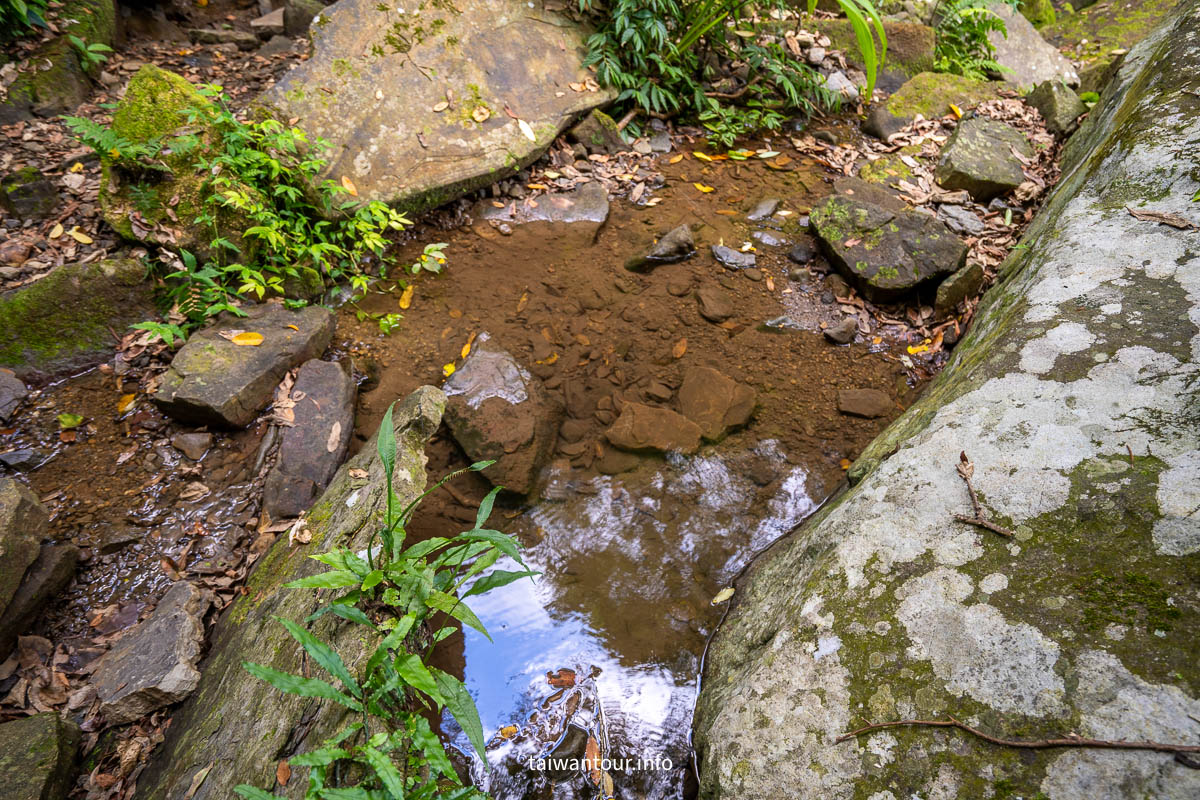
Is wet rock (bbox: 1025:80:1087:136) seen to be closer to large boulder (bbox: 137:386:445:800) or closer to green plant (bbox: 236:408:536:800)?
large boulder (bbox: 137:386:445:800)

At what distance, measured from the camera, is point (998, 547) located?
1.74 m

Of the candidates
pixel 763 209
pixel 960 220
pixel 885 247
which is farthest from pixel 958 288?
pixel 763 209

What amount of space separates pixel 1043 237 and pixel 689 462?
6.95 feet

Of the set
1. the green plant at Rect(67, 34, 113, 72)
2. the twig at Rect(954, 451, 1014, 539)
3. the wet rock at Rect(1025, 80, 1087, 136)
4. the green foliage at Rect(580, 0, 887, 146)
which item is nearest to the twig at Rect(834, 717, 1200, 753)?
the twig at Rect(954, 451, 1014, 539)

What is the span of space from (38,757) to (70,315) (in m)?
2.38

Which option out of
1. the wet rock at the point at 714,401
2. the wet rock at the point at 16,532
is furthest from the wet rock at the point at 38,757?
the wet rock at the point at 714,401

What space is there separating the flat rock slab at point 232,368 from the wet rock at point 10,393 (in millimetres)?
640

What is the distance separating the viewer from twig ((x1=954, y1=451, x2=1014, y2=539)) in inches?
69.7

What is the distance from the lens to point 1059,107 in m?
5.11

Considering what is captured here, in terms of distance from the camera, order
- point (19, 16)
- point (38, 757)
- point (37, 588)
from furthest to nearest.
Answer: point (19, 16)
point (37, 588)
point (38, 757)

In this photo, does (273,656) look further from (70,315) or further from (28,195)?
(28,195)

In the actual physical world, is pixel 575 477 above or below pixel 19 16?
below

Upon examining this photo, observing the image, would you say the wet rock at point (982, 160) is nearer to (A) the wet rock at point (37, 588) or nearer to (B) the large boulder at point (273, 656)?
(B) the large boulder at point (273, 656)

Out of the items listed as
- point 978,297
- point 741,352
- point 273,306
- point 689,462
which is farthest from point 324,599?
point 978,297
